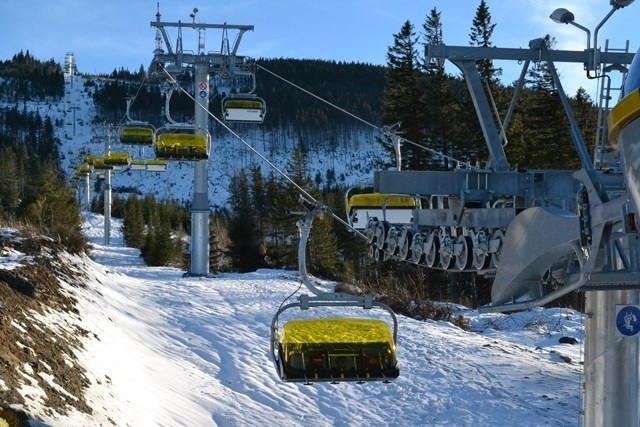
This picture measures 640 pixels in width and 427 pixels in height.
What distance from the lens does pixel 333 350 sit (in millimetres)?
5953

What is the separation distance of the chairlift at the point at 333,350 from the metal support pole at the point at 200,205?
45.3 feet

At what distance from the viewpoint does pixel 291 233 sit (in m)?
39.8

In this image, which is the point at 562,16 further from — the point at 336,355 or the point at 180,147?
the point at 180,147

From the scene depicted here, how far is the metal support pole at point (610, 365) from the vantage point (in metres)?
5.76

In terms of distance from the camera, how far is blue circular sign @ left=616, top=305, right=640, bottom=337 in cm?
549

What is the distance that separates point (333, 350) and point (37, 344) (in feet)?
11.5

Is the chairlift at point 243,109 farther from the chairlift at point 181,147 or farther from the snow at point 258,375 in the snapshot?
the snow at point 258,375

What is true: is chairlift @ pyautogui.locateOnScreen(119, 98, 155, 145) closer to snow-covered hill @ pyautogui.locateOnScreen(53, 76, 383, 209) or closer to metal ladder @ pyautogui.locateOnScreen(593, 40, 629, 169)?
metal ladder @ pyautogui.locateOnScreen(593, 40, 629, 169)

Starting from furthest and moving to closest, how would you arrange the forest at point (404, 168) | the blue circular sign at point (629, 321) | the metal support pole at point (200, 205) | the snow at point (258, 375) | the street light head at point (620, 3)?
the forest at point (404, 168)
the metal support pole at point (200, 205)
the snow at point (258, 375)
the blue circular sign at point (629, 321)
the street light head at point (620, 3)

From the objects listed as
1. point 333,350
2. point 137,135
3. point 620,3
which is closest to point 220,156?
point 137,135

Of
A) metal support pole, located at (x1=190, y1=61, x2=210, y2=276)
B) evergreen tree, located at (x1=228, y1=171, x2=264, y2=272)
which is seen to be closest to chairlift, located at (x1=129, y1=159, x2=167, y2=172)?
evergreen tree, located at (x1=228, y1=171, x2=264, y2=272)

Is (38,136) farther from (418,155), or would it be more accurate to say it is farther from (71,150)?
(418,155)

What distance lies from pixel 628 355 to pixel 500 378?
17.3ft

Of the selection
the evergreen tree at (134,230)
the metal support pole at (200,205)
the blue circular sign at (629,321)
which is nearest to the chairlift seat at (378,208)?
the blue circular sign at (629,321)
